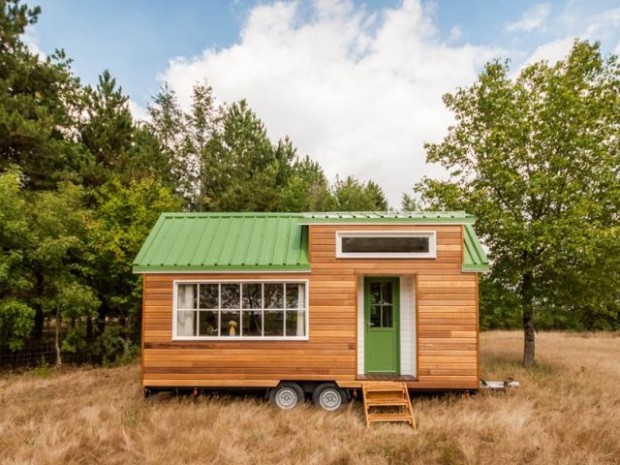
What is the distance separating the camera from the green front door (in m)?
8.06

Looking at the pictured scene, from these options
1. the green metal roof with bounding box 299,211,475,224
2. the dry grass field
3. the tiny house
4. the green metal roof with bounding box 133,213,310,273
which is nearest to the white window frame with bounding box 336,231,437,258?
the tiny house

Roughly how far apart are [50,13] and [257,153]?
11.0 m

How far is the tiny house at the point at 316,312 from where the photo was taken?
7523mm

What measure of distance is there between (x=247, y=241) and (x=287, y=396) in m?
3.13

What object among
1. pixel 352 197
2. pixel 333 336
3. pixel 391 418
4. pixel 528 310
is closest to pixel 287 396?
pixel 333 336

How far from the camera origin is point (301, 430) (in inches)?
252

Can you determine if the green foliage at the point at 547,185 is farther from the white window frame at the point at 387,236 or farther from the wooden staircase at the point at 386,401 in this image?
the wooden staircase at the point at 386,401

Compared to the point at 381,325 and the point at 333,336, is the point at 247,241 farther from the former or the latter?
the point at 381,325

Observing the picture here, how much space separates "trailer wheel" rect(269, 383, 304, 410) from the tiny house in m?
0.02

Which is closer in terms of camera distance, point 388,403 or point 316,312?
point 388,403

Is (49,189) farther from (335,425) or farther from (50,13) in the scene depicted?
(335,425)

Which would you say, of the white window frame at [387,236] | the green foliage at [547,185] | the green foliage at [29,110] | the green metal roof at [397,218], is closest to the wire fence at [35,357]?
the green foliage at [29,110]

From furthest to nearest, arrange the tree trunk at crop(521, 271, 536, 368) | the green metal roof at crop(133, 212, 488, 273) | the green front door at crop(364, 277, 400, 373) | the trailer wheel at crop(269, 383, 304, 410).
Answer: the tree trunk at crop(521, 271, 536, 368) → the green front door at crop(364, 277, 400, 373) → the green metal roof at crop(133, 212, 488, 273) → the trailer wheel at crop(269, 383, 304, 410)

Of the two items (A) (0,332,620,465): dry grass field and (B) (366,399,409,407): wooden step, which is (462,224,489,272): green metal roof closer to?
(A) (0,332,620,465): dry grass field
